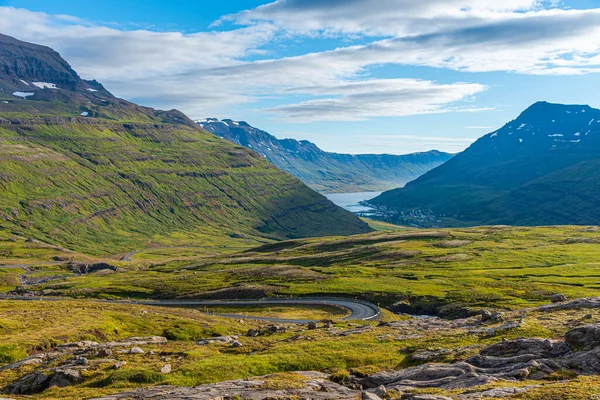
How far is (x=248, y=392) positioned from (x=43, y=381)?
24.5 meters

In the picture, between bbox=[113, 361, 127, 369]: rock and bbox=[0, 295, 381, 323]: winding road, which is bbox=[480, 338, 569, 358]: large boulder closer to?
bbox=[113, 361, 127, 369]: rock

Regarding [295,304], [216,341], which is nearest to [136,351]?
[216,341]

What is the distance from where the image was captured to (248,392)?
40.0 m

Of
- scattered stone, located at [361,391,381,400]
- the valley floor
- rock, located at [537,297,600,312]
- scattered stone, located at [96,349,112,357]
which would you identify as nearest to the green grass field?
the valley floor

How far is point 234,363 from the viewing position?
51.5 metres

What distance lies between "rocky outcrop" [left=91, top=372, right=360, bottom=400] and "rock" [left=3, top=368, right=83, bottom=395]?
12.1 metres

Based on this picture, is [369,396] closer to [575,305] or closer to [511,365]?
[511,365]

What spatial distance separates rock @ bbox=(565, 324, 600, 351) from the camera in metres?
44.0

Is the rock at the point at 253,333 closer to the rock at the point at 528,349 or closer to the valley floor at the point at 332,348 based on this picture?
the valley floor at the point at 332,348

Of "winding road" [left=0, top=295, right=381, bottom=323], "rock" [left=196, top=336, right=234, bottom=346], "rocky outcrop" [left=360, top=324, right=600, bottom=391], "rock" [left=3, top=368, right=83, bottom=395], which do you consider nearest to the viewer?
"rocky outcrop" [left=360, top=324, right=600, bottom=391]

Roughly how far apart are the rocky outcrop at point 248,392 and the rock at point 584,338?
2132 cm

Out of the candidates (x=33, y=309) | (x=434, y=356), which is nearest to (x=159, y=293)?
(x=33, y=309)

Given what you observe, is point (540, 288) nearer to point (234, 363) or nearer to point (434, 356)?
point (434, 356)

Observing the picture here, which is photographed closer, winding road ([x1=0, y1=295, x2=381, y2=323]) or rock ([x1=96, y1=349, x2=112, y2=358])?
rock ([x1=96, y1=349, x2=112, y2=358])
